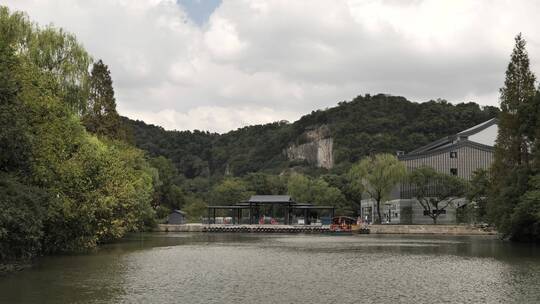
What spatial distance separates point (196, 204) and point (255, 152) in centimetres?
9156

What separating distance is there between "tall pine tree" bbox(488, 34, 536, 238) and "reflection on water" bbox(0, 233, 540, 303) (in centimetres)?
1435

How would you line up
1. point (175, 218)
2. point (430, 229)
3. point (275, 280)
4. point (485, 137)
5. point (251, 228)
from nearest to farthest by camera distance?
1. point (275, 280)
2. point (430, 229)
3. point (251, 228)
4. point (175, 218)
5. point (485, 137)

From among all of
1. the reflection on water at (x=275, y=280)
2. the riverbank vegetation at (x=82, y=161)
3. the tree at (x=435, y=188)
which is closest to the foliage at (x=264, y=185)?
the riverbank vegetation at (x=82, y=161)

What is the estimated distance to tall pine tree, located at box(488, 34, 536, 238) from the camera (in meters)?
42.8

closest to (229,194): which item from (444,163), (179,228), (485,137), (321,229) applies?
(179,228)

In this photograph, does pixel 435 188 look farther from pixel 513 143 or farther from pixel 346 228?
pixel 513 143

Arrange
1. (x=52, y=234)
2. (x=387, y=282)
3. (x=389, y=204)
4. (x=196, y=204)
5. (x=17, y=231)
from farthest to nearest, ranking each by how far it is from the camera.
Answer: (x=196, y=204) < (x=389, y=204) < (x=52, y=234) < (x=17, y=231) < (x=387, y=282)

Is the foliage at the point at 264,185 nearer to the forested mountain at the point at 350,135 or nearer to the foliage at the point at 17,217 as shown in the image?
the forested mountain at the point at 350,135

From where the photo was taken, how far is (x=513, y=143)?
48.6 metres

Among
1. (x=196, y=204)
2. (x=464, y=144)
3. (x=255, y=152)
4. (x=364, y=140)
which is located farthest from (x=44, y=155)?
(x=255, y=152)

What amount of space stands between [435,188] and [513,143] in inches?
1255

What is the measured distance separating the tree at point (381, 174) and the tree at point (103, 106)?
3657 centimetres

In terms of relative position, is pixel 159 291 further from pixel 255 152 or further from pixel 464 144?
pixel 255 152

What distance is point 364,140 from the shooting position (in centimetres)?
15738
